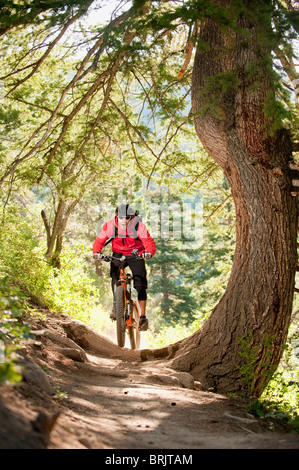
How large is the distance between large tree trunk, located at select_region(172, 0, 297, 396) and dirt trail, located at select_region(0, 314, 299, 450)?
565 mm

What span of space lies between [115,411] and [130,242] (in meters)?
3.56

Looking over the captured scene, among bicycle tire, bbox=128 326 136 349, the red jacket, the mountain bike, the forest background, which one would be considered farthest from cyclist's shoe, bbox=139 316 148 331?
the forest background

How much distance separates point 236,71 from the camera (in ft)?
18.5

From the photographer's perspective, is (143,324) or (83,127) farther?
(83,127)

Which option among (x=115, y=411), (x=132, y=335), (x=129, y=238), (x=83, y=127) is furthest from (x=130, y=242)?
(x=115, y=411)

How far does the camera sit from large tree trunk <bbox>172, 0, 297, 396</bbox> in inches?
222

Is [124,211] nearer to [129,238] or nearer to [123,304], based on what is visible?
[129,238]

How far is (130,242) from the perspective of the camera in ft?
23.5

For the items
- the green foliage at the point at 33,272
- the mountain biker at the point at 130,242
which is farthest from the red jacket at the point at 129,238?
the green foliage at the point at 33,272

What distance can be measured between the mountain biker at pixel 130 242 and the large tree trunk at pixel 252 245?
4.88 feet

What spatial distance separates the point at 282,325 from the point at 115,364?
9.39ft

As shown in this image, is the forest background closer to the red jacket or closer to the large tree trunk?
the large tree trunk
